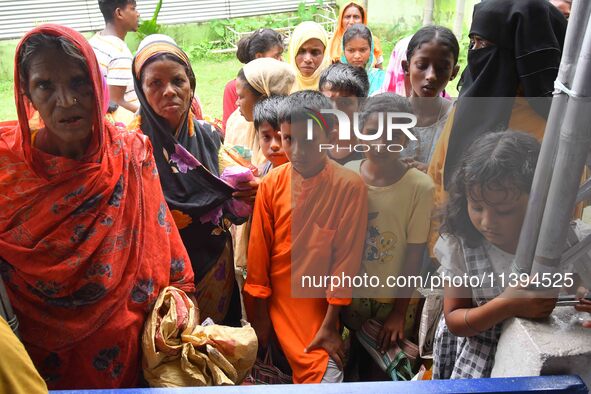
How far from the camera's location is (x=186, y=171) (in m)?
2.19

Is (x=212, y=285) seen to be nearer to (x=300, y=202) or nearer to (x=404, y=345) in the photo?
(x=300, y=202)

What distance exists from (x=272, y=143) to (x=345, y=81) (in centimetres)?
60

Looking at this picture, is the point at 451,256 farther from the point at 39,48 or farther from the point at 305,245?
the point at 39,48

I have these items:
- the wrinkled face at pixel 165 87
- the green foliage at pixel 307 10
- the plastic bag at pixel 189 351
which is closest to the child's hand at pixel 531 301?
the plastic bag at pixel 189 351

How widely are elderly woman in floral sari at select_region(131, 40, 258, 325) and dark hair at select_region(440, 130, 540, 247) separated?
982mm

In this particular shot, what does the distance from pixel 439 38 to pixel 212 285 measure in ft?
5.21

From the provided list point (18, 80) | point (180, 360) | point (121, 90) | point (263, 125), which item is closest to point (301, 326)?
point (180, 360)

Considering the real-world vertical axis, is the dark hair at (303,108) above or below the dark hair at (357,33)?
above

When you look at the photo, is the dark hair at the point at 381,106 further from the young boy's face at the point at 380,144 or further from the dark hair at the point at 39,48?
the dark hair at the point at 39,48

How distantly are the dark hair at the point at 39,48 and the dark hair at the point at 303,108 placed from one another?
2.62ft

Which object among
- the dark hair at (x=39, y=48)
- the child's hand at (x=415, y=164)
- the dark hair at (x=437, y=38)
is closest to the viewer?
the dark hair at (x=39, y=48)

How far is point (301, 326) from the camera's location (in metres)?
2.09

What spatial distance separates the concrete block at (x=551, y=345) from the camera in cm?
136

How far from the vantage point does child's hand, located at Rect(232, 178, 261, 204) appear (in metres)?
2.26
